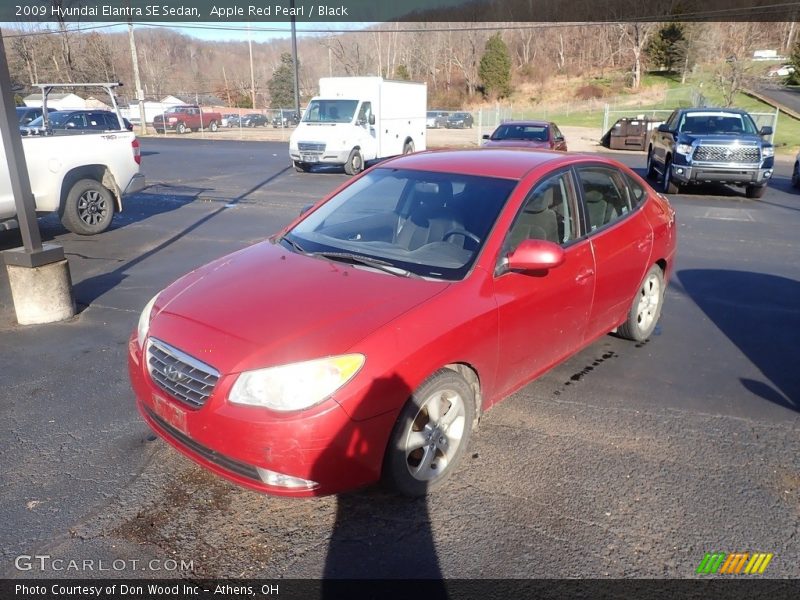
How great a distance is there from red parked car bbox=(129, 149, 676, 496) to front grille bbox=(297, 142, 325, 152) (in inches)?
537

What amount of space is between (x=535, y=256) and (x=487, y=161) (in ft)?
3.69

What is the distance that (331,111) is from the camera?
18.4 meters

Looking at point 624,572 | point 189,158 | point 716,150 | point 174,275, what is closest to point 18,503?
point 624,572

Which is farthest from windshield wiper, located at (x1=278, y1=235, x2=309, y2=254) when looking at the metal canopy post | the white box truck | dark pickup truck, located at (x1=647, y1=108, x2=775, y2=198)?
the white box truck

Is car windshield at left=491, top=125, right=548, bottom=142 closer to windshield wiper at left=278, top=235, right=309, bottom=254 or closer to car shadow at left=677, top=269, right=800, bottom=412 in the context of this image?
car shadow at left=677, top=269, right=800, bottom=412

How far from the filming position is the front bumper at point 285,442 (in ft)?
8.64

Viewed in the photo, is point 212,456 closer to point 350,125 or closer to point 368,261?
Result: point 368,261

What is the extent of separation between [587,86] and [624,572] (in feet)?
238

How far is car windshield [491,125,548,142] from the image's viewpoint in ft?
55.1

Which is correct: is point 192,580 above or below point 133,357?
below

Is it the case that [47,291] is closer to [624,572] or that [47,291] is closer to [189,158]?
[624,572]

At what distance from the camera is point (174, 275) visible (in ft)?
23.7

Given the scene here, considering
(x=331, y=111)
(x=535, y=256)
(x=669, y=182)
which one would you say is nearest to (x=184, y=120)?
(x=331, y=111)

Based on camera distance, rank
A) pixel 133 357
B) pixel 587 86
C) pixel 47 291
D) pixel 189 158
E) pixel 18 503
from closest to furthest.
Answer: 1. pixel 18 503
2. pixel 133 357
3. pixel 47 291
4. pixel 189 158
5. pixel 587 86
